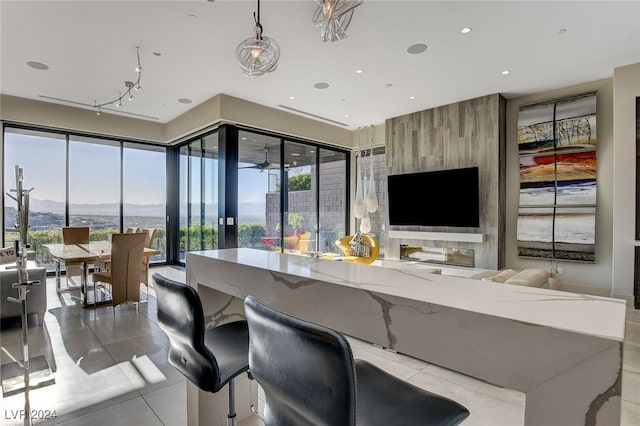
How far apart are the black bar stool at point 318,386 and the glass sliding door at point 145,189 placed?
6.87 m

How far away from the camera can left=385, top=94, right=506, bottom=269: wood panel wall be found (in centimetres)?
546

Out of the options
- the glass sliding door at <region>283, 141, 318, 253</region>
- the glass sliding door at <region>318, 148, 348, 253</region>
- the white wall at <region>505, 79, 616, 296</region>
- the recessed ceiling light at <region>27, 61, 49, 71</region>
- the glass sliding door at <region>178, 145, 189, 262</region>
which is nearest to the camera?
the recessed ceiling light at <region>27, 61, 49, 71</region>

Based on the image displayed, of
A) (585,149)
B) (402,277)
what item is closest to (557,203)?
(585,149)

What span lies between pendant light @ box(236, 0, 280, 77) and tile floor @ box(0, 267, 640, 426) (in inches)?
96.8

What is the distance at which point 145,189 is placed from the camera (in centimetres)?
737

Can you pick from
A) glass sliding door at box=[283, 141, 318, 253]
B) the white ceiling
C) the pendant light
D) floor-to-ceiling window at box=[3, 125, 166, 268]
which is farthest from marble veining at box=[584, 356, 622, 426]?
floor-to-ceiling window at box=[3, 125, 166, 268]

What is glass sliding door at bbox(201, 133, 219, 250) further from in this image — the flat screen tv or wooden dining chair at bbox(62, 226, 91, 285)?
the flat screen tv

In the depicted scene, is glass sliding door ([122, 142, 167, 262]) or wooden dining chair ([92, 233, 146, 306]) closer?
wooden dining chair ([92, 233, 146, 306])

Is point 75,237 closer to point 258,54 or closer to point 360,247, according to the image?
point 360,247

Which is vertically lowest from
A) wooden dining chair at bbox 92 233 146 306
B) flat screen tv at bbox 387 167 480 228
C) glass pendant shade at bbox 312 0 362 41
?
wooden dining chair at bbox 92 233 146 306

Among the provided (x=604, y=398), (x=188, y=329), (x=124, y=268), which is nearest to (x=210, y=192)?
(x=124, y=268)

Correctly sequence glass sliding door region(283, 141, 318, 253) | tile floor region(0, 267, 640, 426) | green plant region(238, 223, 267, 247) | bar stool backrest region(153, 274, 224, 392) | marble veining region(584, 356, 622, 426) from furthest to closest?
glass sliding door region(283, 141, 318, 253) → green plant region(238, 223, 267, 247) → tile floor region(0, 267, 640, 426) → bar stool backrest region(153, 274, 224, 392) → marble veining region(584, 356, 622, 426)

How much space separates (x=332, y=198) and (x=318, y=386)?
7.34m

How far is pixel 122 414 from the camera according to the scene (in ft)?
6.91
